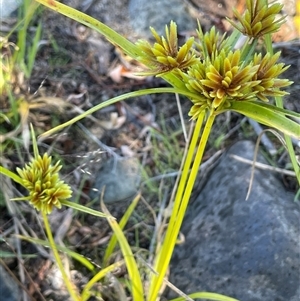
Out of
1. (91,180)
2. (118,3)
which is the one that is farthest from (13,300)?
(118,3)

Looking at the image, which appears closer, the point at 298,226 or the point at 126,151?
the point at 298,226

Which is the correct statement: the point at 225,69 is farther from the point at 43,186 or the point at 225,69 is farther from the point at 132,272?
the point at 132,272

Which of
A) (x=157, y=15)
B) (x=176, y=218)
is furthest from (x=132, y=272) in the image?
(x=157, y=15)

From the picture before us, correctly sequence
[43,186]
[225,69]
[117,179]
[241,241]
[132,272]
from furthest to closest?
[117,179] → [241,241] → [132,272] → [43,186] → [225,69]

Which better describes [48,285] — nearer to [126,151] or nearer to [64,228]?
[64,228]

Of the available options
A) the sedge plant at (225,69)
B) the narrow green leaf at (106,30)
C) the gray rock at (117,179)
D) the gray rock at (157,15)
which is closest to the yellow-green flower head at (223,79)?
the sedge plant at (225,69)

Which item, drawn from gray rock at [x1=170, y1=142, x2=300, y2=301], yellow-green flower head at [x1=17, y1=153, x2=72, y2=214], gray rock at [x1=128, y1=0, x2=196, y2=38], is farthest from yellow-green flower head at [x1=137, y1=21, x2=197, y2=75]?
gray rock at [x1=128, y1=0, x2=196, y2=38]
